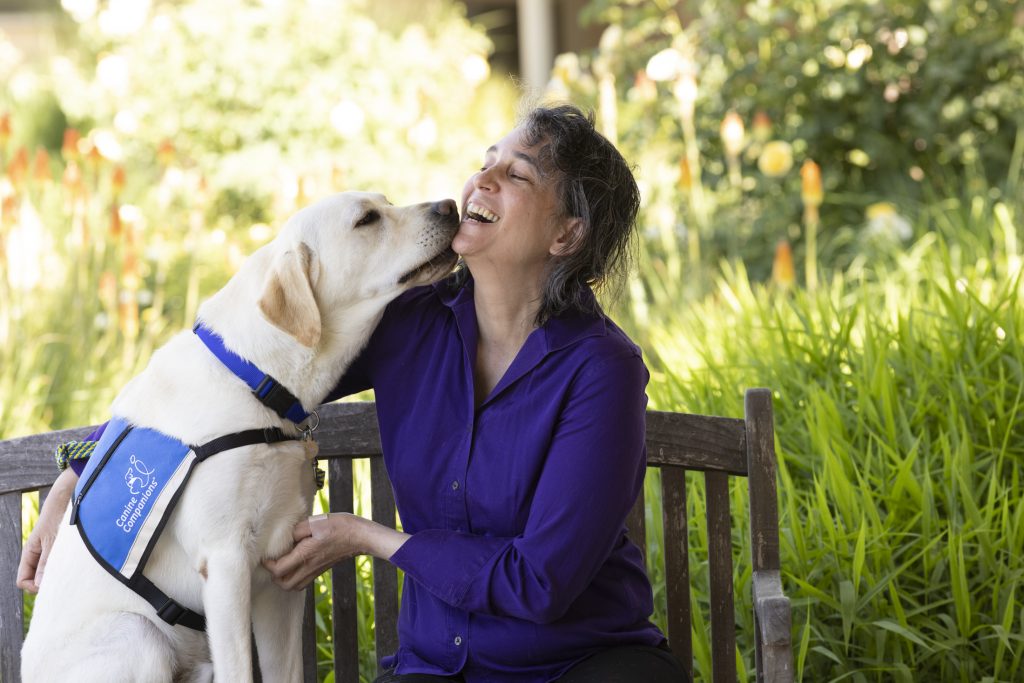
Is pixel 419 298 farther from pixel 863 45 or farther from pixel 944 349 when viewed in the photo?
pixel 863 45

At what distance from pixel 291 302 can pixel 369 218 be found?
0.98ft

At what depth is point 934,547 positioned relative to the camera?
277 centimetres

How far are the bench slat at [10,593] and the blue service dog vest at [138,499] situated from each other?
48 cm

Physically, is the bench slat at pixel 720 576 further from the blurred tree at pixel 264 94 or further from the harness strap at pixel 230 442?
the blurred tree at pixel 264 94

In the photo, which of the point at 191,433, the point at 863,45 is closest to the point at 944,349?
the point at 191,433

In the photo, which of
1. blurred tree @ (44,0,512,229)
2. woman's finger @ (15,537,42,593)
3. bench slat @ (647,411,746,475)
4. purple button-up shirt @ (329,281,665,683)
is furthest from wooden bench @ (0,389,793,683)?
blurred tree @ (44,0,512,229)

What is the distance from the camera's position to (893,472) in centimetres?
300

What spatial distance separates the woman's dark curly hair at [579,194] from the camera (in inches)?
88.5

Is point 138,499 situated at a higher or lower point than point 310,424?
lower

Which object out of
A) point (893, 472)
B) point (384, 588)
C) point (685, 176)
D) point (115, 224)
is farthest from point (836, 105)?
point (384, 588)

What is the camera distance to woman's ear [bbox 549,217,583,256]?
2.27 m

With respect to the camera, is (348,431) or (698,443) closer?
(698,443)

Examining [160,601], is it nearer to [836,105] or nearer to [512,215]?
[512,215]

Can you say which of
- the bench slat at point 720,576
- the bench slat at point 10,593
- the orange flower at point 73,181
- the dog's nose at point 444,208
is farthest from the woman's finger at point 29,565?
the orange flower at point 73,181
